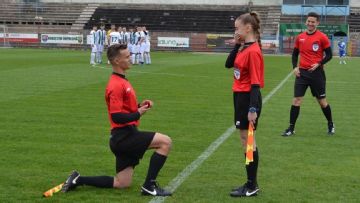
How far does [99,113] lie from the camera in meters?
12.2

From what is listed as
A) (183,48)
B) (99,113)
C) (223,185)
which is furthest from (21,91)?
(183,48)

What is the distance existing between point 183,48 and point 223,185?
150 ft

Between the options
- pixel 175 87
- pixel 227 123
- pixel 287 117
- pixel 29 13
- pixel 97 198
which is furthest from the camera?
pixel 29 13

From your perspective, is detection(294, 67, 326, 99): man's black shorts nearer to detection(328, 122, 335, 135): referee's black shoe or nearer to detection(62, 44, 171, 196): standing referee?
detection(328, 122, 335, 135): referee's black shoe

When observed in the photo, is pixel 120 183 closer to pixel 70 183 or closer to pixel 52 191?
pixel 70 183

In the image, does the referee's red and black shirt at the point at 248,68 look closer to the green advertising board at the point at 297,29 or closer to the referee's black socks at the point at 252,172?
the referee's black socks at the point at 252,172

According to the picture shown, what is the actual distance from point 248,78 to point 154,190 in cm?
148

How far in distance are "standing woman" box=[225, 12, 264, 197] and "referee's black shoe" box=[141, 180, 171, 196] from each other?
2.29 ft

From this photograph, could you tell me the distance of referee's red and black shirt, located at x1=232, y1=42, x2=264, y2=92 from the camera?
19.4 feet

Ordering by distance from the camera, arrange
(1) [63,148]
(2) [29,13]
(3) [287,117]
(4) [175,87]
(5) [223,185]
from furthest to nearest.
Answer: (2) [29,13] → (4) [175,87] → (3) [287,117] → (1) [63,148] → (5) [223,185]

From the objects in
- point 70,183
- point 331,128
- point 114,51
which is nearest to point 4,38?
point 331,128

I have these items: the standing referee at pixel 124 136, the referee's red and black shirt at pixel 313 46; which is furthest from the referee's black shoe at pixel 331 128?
the standing referee at pixel 124 136

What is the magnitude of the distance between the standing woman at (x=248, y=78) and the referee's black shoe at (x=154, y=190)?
2.29 ft

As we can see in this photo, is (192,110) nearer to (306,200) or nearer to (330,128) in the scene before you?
(330,128)
